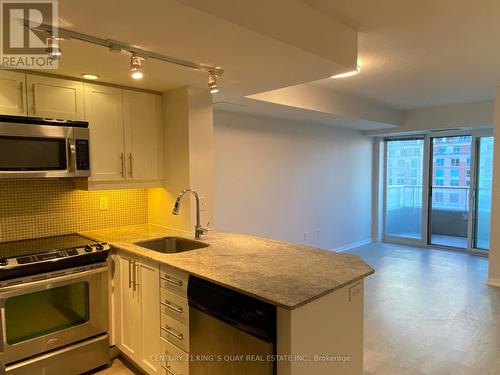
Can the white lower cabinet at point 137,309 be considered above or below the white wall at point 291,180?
below

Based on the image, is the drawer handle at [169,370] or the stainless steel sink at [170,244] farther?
the stainless steel sink at [170,244]

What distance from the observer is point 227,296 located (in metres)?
1.74

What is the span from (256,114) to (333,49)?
2.31 meters

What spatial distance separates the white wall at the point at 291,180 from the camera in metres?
4.22

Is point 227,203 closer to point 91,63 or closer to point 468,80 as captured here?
point 91,63

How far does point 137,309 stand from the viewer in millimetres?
2428

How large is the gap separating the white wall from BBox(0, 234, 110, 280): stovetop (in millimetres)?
1764

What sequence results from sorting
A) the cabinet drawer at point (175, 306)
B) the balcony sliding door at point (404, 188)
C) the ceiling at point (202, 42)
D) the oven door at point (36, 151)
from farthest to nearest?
the balcony sliding door at point (404, 188) → the oven door at point (36, 151) → the cabinet drawer at point (175, 306) → the ceiling at point (202, 42)

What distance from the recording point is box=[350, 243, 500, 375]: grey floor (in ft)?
8.55

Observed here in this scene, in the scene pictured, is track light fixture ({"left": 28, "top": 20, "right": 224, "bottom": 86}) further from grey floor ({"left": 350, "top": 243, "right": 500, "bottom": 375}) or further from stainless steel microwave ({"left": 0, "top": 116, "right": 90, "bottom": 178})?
grey floor ({"left": 350, "top": 243, "right": 500, "bottom": 375})

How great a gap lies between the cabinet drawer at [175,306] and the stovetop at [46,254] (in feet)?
2.14

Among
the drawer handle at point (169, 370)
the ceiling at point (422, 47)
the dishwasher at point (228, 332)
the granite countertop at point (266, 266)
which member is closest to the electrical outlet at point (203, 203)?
the granite countertop at point (266, 266)

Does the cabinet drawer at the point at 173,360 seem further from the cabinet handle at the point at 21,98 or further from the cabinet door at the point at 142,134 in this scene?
the cabinet handle at the point at 21,98

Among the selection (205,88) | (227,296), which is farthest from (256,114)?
(227,296)
